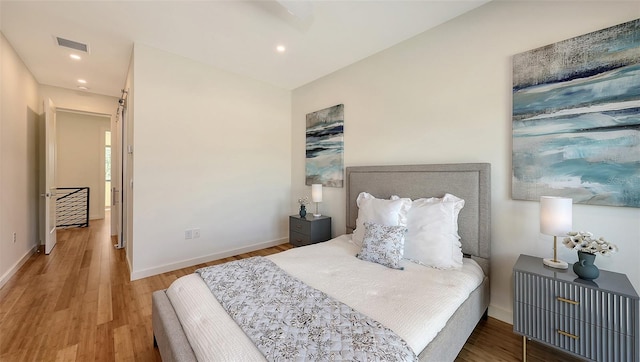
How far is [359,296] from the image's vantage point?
1.50 m

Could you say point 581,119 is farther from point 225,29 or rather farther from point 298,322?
point 225,29

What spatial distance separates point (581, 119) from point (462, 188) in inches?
35.0

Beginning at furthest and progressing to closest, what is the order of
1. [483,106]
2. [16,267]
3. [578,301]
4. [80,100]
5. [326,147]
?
[80,100] < [326,147] < [16,267] < [483,106] < [578,301]

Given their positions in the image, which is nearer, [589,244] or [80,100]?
[589,244]

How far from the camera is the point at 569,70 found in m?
1.80

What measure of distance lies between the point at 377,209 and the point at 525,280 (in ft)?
3.85

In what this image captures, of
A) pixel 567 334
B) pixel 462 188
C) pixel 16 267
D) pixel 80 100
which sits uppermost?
pixel 80 100

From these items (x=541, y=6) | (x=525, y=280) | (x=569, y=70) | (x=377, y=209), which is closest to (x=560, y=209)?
(x=525, y=280)

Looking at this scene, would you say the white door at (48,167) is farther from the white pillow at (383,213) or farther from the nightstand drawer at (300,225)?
the white pillow at (383,213)

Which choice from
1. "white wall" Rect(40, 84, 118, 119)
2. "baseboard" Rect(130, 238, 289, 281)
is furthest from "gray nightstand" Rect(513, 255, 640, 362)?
"white wall" Rect(40, 84, 118, 119)

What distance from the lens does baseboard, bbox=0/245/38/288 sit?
2.72 meters

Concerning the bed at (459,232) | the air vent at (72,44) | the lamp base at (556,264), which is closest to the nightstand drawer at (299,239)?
the bed at (459,232)

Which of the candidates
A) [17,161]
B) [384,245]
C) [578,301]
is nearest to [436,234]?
[384,245]

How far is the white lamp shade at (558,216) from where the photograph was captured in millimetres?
1598
